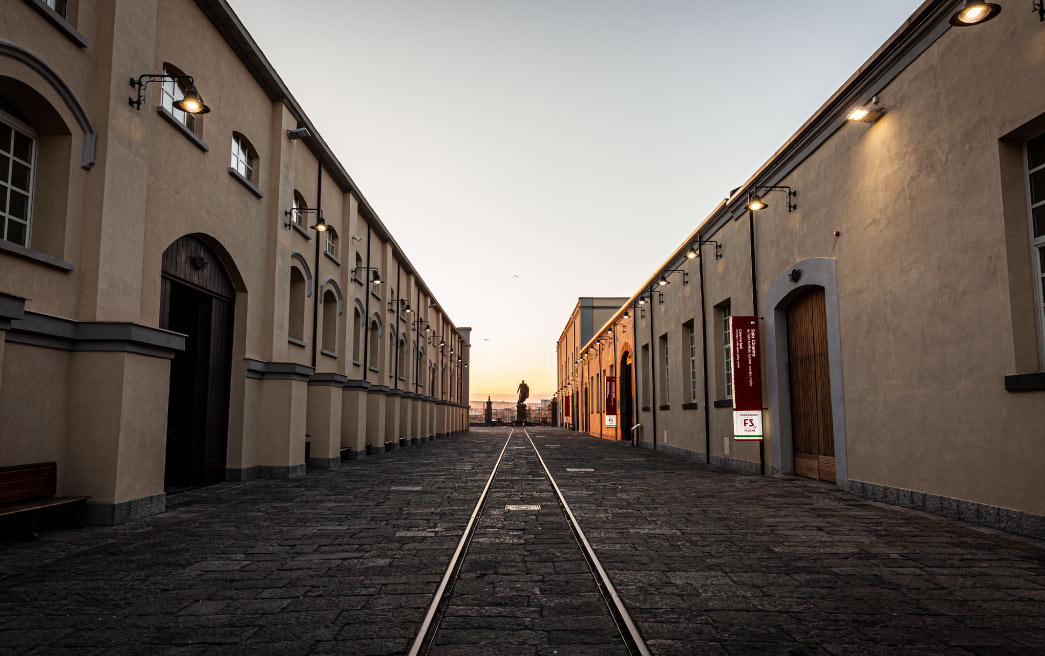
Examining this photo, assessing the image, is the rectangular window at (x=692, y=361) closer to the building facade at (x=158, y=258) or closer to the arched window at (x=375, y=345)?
the building facade at (x=158, y=258)

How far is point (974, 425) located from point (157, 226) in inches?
432

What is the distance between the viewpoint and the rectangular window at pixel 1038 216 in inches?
280

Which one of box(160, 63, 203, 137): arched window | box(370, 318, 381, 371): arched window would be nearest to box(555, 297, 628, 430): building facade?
box(370, 318, 381, 371): arched window

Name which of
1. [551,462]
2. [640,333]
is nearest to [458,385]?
[640,333]

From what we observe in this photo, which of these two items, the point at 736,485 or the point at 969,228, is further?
the point at 736,485

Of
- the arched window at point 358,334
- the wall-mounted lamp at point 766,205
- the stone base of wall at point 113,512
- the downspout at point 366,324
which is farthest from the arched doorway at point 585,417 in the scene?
the stone base of wall at point 113,512

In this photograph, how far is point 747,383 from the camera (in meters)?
14.3

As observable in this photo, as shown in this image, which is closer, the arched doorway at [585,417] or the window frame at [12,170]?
the window frame at [12,170]

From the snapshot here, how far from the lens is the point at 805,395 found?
12.9 m

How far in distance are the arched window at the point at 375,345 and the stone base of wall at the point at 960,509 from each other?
664 inches

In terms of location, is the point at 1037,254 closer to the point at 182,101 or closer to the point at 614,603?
the point at 614,603

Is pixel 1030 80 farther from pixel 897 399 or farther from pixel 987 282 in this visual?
pixel 897 399

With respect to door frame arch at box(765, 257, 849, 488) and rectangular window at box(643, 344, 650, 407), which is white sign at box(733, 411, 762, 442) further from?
rectangular window at box(643, 344, 650, 407)

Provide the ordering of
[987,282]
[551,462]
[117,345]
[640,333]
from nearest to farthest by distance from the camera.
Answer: [987,282] → [117,345] → [551,462] → [640,333]
